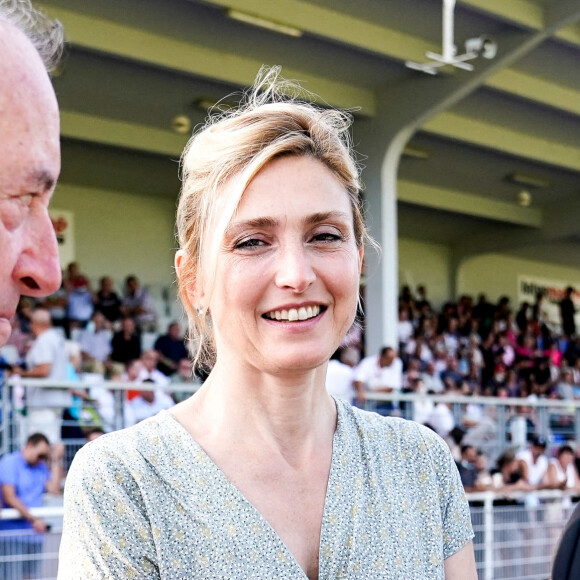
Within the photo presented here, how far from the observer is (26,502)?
6.64 metres

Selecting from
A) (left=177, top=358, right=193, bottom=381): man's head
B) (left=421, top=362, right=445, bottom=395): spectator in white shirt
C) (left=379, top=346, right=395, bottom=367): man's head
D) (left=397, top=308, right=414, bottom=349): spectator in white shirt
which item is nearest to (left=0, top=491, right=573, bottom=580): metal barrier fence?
(left=379, top=346, right=395, bottom=367): man's head

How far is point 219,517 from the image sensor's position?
1.82 meters

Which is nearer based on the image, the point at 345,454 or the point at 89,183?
the point at 345,454

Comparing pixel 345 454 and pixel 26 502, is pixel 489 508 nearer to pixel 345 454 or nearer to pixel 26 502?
pixel 26 502

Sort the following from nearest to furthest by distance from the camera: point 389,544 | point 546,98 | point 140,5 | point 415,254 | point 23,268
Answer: point 23,268, point 389,544, point 140,5, point 546,98, point 415,254

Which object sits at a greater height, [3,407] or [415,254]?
[415,254]

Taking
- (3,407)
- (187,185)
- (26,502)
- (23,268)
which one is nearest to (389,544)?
(187,185)

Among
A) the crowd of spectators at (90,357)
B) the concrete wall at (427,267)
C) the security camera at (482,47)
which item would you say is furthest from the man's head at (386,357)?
the concrete wall at (427,267)

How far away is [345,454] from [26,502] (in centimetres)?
506

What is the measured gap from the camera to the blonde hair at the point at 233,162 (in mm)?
1913

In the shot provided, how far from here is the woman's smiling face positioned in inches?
74.2

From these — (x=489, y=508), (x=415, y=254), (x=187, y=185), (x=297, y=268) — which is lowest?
(x=489, y=508)

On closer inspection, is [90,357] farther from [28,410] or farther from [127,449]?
[127,449]

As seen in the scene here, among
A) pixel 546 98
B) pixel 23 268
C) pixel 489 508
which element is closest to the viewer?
pixel 23 268
